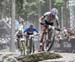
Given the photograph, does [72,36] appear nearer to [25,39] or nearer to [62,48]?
[62,48]

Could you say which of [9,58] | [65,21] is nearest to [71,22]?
[65,21]

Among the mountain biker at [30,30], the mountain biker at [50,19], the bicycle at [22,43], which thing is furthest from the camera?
the bicycle at [22,43]

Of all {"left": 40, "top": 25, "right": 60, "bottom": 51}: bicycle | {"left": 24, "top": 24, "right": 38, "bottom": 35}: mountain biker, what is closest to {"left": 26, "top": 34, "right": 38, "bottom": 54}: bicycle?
{"left": 24, "top": 24, "right": 38, "bottom": 35}: mountain biker

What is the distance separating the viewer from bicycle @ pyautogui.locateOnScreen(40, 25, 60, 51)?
10458 millimetres

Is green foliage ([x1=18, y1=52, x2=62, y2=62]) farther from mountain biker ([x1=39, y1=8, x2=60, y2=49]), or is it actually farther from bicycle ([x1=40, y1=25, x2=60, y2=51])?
mountain biker ([x1=39, y1=8, x2=60, y2=49])

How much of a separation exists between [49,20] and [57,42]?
574 centimetres

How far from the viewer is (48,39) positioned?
35.5 feet

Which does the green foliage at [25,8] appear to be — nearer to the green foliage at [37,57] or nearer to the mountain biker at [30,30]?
the mountain biker at [30,30]

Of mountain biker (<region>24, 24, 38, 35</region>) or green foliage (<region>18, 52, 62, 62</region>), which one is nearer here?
green foliage (<region>18, 52, 62, 62</region>)

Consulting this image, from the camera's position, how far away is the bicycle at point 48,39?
10458mm

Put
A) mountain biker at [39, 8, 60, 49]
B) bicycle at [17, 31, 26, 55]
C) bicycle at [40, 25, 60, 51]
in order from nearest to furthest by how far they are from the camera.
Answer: mountain biker at [39, 8, 60, 49] → bicycle at [40, 25, 60, 51] → bicycle at [17, 31, 26, 55]

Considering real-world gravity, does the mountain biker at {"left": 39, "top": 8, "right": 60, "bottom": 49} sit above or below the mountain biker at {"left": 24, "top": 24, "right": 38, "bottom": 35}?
above

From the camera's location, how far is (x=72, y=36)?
15594 mm

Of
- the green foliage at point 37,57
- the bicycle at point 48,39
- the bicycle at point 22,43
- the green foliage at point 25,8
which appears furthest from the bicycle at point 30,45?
the green foliage at point 25,8
